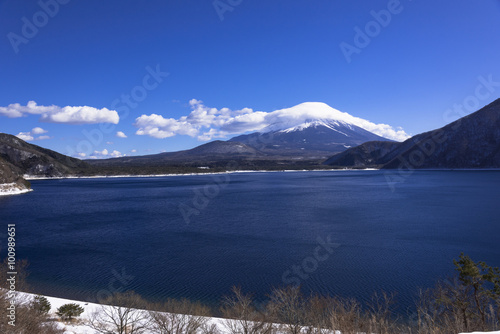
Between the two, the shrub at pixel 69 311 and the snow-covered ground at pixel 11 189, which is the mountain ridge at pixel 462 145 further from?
the snow-covered ground at pixel 11 189

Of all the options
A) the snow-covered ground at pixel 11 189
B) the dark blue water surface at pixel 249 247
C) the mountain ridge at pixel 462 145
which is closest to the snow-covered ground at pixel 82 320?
the dark blue water surface at pixel 249 247

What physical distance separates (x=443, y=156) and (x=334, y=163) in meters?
60.2

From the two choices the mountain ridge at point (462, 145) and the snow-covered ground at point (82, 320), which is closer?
the snow-covered ground at point (82, 320)

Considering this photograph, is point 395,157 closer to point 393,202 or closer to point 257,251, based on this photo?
point 393,202

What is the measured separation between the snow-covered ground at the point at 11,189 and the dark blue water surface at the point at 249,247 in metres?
24.2

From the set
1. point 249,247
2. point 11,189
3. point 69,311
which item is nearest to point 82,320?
point 69,311

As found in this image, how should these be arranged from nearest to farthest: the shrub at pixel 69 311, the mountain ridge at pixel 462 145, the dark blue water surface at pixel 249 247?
1. the shrub at pixel 69 311
2. the dark blue water surface at pixel 249 247
3. the mountain ridge at pixel 462 145

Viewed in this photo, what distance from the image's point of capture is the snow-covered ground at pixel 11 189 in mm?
57812

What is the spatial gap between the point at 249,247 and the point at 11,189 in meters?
58.9

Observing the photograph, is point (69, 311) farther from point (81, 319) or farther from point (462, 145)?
point (462, 145)

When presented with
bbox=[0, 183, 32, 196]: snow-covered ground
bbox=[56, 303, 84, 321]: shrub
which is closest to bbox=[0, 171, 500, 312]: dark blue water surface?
bbox=[56, 303, 84, 321]: shrub

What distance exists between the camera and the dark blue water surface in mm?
15539

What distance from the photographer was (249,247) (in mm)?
21438

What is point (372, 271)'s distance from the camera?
16797 mm
